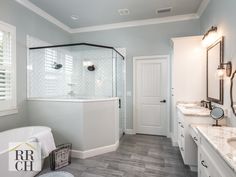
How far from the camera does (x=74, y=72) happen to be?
3.90 meters

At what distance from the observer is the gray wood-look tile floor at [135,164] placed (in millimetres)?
2350

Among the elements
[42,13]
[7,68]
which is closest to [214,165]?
[7,68]

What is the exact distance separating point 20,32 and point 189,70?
3.77 meters

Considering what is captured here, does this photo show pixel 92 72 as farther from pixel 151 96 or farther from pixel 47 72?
pixel 151 96

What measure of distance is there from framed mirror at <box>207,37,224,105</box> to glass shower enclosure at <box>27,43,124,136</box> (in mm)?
2007

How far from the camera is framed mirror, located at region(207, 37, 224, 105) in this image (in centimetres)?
239

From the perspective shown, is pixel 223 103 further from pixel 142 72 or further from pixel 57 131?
pixel 57 131

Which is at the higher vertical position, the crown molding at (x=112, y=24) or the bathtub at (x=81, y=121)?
the crown molding at (x=112, y=24)

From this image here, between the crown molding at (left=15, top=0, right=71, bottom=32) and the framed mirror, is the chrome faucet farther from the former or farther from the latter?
the crown molding at (left=15, top=0, right=71, bottom=32)

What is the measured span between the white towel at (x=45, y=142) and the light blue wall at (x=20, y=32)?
3.10ft

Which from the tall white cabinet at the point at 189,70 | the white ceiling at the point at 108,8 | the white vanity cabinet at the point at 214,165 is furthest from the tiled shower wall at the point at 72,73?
the white vanity cabinet at the point at 214,165

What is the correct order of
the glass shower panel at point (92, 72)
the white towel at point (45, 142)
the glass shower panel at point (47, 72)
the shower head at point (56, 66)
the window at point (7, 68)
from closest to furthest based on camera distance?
1. the white towel at point (45, 142)
2. the window at point (7, 68)
3. the glass shower panel at point (47, 72)
4. the glass shower panel at point (92, 72)
5. the shower head at point (56, 66)

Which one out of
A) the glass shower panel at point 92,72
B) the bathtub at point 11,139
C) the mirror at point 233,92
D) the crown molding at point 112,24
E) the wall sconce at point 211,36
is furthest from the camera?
the glass shower panel at point 92,72

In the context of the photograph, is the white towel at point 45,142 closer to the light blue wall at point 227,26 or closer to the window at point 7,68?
the window at point 7,68
